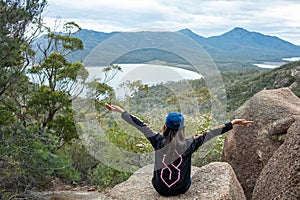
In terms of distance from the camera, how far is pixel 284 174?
13.0 feet

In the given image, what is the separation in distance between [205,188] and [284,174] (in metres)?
0.90

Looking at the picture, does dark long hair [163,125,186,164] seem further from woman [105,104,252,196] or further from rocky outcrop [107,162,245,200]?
rocky outcrop [107,162,245,200]

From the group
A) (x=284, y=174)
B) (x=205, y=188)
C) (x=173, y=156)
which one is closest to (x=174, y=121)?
(x=173, y=156)

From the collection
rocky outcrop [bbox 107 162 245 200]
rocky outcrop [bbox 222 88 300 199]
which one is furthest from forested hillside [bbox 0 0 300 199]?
rocky outcrop [bbox 107 162 245 200]

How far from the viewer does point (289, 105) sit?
634 centimetres

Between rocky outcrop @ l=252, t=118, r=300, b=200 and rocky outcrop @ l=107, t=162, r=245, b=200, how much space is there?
0.33 meters

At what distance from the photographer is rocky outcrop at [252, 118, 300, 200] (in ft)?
12.2

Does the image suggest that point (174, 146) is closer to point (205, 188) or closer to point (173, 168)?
point (173, 168)

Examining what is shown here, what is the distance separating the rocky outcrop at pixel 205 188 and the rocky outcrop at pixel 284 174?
0.33 metres

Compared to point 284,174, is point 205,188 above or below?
below

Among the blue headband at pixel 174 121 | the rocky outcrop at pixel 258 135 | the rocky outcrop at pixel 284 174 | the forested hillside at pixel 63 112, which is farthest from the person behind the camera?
the forested hillside at pixel 63 112

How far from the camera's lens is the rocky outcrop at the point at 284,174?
372cm

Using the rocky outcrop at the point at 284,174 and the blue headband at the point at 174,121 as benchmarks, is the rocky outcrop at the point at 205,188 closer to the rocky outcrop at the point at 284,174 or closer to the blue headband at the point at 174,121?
the rocky outcrop at the point at 284,174

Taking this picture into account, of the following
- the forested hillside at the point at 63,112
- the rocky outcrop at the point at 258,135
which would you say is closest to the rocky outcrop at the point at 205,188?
the rocky outcrop at the point at 258,135
